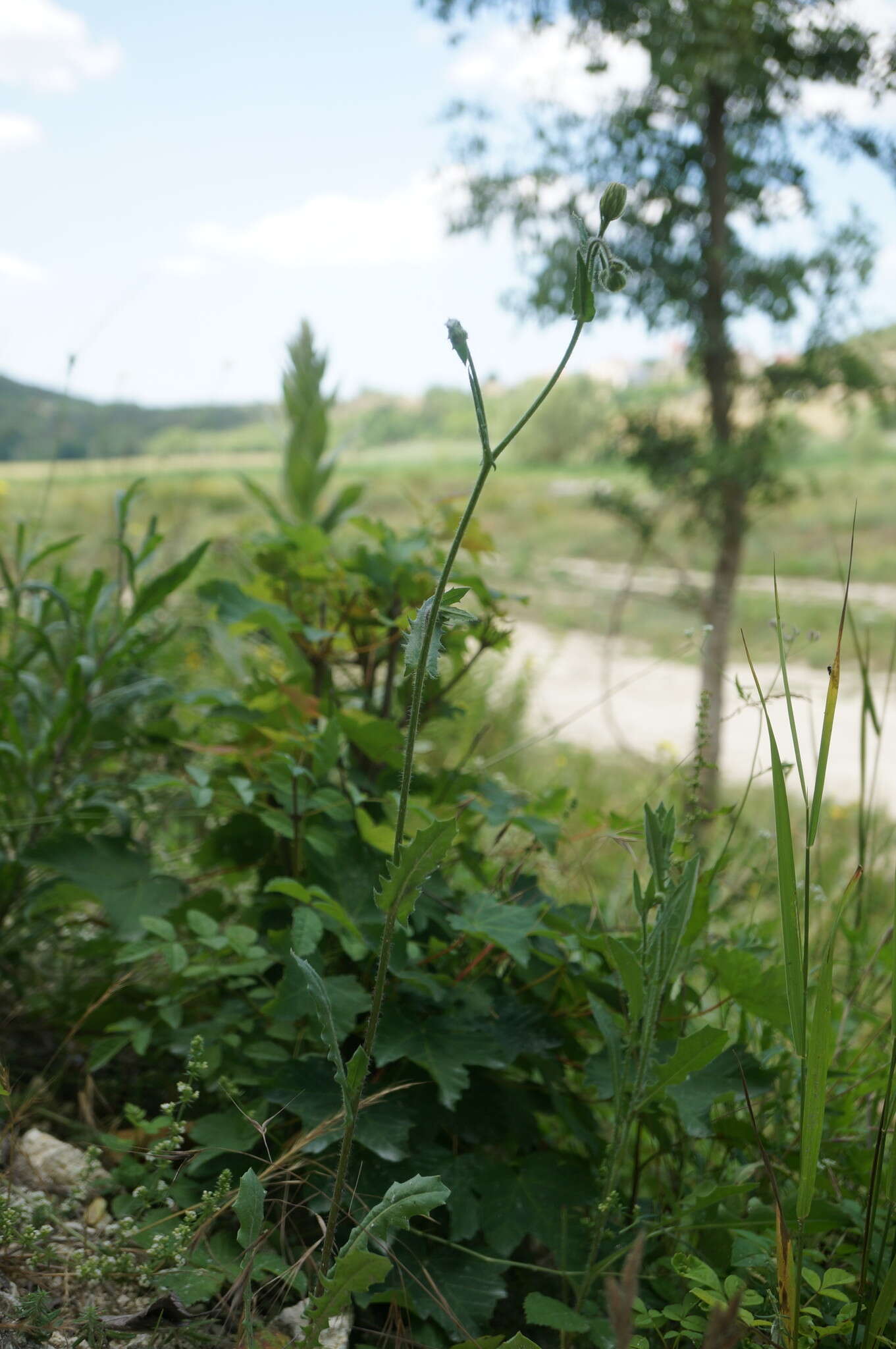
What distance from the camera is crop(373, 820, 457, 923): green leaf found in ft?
2.21

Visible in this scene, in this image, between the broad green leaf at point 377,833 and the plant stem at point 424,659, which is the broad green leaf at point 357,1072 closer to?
the plant stem at point 424,659

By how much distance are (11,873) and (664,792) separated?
2703 millimetres

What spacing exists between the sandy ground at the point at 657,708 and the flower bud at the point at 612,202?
10.2 feet

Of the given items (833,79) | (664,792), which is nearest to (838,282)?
(833,79)

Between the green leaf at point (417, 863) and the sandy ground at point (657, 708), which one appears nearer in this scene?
the green leaf at point (417, 863)

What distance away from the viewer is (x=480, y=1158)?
0.99m

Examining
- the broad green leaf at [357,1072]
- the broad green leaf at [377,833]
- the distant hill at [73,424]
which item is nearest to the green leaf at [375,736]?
the broad green leaf at [377,833]

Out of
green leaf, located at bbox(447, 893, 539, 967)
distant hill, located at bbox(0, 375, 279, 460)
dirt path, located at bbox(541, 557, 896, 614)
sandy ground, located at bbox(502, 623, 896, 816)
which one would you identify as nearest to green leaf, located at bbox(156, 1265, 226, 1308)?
green leaf, located at bbox(447, 893, 539, 967)

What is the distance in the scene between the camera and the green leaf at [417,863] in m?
0.67

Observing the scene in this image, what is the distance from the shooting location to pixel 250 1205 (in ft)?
2.36

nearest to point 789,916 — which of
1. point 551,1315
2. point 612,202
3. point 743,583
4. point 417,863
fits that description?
point 417,863

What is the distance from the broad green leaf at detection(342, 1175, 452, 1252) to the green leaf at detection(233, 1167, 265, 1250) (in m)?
0.07

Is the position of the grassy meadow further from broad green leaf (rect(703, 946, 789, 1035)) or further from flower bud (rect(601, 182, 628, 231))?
flower bud (rect(601, 182, 628, 231))

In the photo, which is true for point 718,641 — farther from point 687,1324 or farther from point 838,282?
point 687,1324
